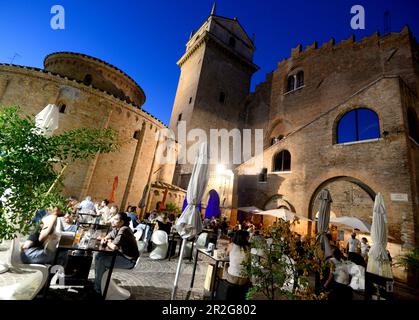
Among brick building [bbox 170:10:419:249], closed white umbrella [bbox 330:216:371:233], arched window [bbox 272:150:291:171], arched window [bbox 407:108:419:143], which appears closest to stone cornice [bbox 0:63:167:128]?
brick building [bbox 170:10:419:249]

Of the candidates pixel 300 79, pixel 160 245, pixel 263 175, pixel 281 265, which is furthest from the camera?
pixel 300 79

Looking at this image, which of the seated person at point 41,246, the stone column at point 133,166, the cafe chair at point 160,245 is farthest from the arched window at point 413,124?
the stone column at point 133,166

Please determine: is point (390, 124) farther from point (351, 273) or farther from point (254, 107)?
point (254, 107)

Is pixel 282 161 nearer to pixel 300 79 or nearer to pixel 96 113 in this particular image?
pixel 300 79

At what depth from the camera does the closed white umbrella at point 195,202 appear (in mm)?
5035

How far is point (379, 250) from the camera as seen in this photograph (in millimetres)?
6227

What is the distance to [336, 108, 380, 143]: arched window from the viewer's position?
35.6 feet

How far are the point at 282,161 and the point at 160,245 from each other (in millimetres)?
10364

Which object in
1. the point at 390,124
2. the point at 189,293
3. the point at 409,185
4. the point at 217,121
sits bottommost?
the point at 189,293

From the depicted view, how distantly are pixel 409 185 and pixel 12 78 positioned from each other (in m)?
21.9

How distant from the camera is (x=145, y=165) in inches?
686

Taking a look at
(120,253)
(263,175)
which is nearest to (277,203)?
(263,175)
